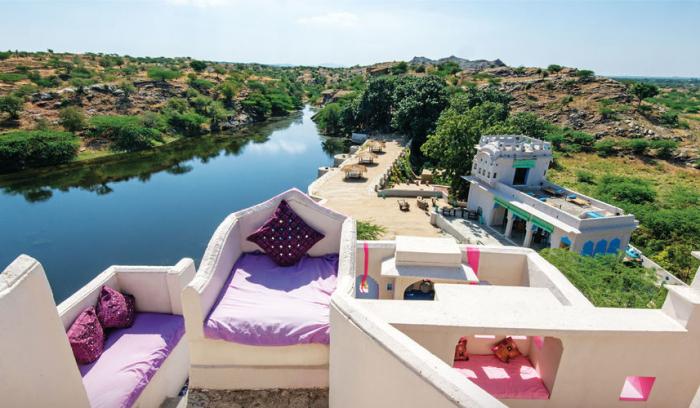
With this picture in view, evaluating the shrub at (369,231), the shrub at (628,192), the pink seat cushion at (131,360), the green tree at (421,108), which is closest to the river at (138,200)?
the shrub at (369,231)

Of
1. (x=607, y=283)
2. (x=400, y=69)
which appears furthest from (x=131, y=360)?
(x=400, y=69)

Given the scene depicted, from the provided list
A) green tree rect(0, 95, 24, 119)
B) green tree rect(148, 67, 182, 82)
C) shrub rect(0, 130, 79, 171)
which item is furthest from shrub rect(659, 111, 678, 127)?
green tree rect(0, 95, 24, 119)

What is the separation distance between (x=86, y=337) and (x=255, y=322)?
2537mm

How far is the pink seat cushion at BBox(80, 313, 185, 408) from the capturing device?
15.7 ft

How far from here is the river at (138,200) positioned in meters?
18.0

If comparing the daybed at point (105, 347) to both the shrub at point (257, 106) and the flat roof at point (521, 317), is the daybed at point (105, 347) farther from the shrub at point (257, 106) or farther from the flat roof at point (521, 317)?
the shrub at point (257, 106)

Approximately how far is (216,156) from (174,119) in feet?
37.4

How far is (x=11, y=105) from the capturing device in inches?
1359

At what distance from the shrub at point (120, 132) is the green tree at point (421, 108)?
88.7 ft

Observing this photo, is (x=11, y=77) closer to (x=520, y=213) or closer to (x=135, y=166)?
(x=135, y=166)

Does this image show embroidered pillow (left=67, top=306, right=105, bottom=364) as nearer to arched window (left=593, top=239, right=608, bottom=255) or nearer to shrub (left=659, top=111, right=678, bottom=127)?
arched window (left=593, top=239, right=608, bottom=255)

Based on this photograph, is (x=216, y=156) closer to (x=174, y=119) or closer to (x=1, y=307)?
(x=174, y=119)

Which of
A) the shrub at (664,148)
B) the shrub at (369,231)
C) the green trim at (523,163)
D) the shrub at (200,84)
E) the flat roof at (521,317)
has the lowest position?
the shrub at (369,231)

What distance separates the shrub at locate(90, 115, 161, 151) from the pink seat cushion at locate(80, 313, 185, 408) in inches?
1485
